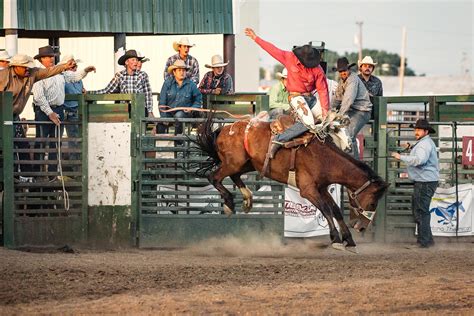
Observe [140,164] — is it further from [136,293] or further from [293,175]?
[136,293]

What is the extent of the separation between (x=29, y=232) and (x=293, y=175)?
3457 millimetres

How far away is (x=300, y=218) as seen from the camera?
48.1 ft

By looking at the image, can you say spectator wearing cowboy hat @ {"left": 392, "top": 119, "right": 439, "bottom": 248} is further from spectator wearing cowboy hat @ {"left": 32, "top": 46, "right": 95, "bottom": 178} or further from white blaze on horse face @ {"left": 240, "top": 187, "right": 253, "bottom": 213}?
spectator wearing cowboy hat @ {"left": 32, "top": 46, "right": 95, "bottom": 178}

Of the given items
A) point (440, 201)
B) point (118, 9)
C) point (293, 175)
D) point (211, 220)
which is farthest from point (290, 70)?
point (118, 9)

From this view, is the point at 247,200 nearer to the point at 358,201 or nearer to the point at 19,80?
the point at 358,201

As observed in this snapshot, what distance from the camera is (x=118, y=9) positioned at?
734 inches

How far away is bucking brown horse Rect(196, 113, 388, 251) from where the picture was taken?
12930 mm

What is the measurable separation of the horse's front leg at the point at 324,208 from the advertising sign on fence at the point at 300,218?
1.56 meters

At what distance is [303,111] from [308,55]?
687mm

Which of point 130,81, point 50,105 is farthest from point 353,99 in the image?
point 50,105

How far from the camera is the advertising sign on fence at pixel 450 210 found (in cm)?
1527

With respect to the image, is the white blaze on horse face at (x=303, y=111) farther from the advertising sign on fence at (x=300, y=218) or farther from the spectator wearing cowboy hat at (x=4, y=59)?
the spectator wearing cowboy hat at (x=4, y=59)

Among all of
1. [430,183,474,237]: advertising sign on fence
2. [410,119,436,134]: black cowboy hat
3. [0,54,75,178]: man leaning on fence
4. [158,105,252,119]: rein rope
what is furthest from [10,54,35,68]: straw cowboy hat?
[430,183,474,237]: advertising sign on fence

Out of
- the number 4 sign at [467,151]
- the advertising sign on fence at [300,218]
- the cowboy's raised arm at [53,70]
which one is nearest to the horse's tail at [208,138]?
the advertising sign on fence at [300,218]
